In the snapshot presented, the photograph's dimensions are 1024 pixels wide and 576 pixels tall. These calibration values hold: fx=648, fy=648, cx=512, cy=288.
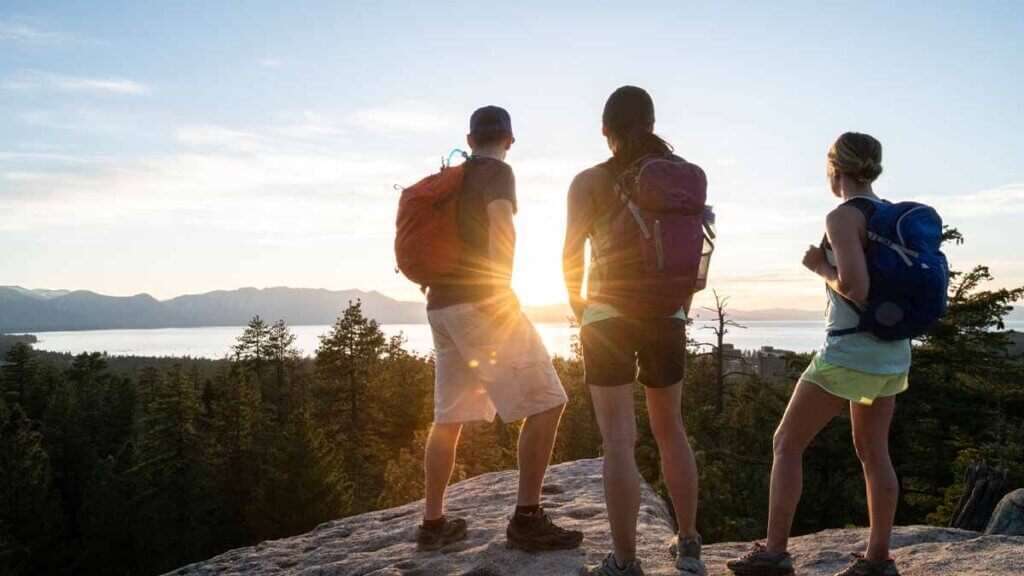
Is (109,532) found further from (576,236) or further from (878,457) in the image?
(878,457)

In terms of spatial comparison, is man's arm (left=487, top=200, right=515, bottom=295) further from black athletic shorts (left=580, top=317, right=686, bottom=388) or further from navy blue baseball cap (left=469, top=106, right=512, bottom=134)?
black athletic shorts (left=580, top=317, right=686, bottom=388)

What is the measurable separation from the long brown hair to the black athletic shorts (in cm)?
81

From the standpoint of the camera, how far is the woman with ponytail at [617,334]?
3.25 metres

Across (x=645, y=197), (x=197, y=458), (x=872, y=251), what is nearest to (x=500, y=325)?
(x=645, y=197)

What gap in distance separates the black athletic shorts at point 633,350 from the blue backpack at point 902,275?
2.98ft

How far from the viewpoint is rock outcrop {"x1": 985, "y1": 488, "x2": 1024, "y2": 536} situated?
527cm

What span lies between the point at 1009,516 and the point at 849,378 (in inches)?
141

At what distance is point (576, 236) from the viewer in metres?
3.27

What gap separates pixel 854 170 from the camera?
128 inches

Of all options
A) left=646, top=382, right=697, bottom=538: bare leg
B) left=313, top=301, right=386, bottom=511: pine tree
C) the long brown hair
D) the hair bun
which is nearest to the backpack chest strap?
the hair bun

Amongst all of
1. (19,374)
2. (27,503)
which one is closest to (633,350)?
(27,503)

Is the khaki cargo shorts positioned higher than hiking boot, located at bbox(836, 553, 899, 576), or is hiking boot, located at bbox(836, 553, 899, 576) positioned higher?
the khaki cargo shorts

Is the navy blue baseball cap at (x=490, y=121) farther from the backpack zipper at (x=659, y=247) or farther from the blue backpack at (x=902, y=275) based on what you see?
the blue backpack at (x=902, y=275)

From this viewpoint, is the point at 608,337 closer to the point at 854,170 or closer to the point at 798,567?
the point at 854,170
